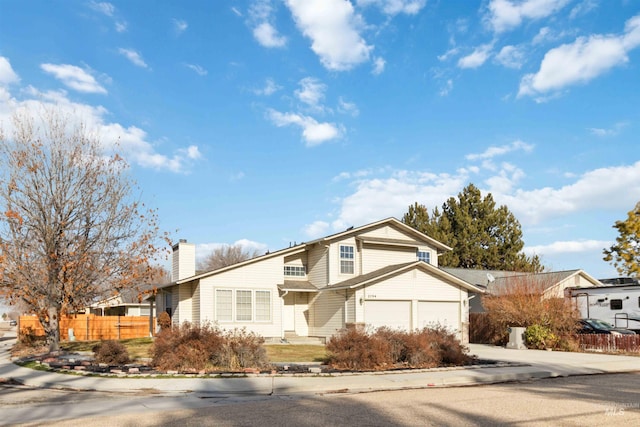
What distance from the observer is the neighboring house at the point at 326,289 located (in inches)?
1117

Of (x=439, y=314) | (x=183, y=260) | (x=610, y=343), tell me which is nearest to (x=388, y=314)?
(x=439, y=314)

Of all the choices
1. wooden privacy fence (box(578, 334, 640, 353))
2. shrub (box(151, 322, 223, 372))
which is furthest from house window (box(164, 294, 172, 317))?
wooden privacy fence (box(578, 334, 640, 353))

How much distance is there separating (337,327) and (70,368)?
46.9 feet

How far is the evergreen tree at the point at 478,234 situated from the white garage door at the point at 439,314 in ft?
71.5

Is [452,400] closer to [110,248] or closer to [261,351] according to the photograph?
[261,351]

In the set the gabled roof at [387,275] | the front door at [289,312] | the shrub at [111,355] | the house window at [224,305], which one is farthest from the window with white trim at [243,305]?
the shrub at [111,355]

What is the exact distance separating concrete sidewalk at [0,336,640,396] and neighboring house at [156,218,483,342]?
33.2 ft

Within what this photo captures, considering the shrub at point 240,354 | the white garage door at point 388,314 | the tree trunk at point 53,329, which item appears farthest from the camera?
the white garage door at point 388,314

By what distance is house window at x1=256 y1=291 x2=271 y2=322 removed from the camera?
29203 mm

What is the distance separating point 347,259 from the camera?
3083cm

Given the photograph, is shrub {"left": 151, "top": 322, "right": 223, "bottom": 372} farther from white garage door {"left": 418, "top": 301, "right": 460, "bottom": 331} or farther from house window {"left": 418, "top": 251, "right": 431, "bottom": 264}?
house window {"left": 418, "top": 251, "right": 431, "bottom": 264}

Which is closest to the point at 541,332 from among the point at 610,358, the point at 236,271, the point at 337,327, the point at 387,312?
the point at 610,358

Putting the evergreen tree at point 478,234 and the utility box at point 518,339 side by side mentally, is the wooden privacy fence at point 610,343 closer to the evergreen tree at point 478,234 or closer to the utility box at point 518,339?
the utility box at point 518,339

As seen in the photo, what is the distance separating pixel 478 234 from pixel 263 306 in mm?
29932
